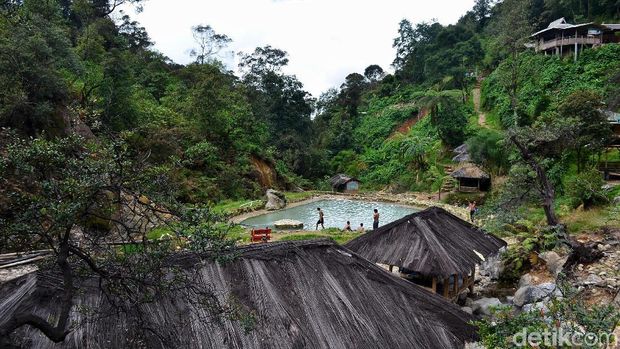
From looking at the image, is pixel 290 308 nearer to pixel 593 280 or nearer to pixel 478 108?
pixel 593 280

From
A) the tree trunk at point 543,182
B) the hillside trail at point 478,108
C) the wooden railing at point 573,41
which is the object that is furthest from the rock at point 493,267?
the wooden railing at point 573,41

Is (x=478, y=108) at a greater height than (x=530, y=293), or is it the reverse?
(x=478, y=108)

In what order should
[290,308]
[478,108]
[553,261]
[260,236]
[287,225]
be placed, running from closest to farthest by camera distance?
[290,308], [553,261], [260,236], [287,225], [478,108]

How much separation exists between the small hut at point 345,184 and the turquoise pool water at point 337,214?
5795 millimetres

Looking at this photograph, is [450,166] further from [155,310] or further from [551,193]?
[155,310]

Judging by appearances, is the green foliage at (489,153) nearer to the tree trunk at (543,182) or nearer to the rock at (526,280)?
the tree trunk at (543,182)

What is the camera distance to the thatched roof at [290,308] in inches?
217

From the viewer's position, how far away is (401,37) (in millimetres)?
62406

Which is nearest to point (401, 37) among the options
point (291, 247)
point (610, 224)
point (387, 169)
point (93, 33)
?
point (387, 169)

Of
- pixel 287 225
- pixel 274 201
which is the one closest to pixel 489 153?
pixel 274 201

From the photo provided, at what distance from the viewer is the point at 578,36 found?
1399 inches

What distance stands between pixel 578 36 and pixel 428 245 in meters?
34.7

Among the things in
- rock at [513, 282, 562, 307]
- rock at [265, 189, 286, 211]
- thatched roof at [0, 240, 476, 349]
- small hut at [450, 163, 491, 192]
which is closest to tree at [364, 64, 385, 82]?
small hut at [450, 163, 491, 192]

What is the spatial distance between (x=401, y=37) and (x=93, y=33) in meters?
47.2
